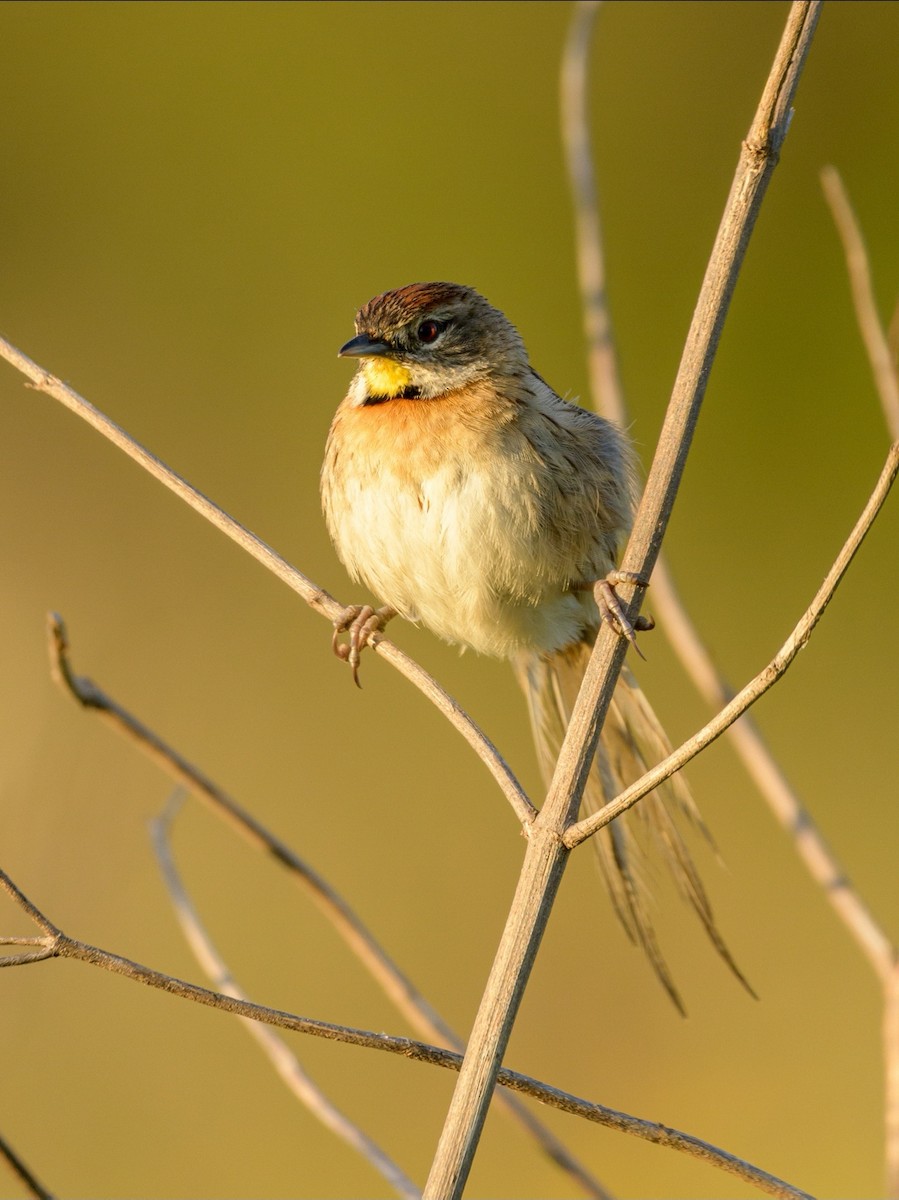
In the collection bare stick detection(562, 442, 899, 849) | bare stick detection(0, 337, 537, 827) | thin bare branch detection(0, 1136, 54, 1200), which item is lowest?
thin bare branch detection(0, 1136, 54, 1200)

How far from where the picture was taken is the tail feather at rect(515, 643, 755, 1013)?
223cm

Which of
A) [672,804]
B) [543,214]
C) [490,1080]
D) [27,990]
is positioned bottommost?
[490,1080]

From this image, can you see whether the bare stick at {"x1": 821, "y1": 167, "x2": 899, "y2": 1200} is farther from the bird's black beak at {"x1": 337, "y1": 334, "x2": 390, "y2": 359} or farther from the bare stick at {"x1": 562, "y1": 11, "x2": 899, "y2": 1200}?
the bird's black beak at {"x1": 337, "y1": 334, "x2": 390, "y2": 359}

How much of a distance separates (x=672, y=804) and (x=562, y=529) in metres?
0.64

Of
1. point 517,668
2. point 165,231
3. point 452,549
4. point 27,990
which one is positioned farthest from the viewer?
point 165,231

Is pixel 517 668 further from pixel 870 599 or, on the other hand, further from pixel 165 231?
pixel 165 231

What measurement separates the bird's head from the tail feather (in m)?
0.71

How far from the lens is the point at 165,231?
16.9 ft

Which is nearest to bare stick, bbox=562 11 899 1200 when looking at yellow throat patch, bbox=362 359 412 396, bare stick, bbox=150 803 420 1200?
yellow throat patch, bbox=362 359 412 396

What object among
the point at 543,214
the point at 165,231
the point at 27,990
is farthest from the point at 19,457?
the point at 27,990

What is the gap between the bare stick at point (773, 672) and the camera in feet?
4.34

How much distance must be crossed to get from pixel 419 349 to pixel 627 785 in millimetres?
1043

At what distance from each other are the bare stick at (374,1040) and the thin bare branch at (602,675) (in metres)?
0.05

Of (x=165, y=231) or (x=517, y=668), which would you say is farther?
(x=165, y=231)
